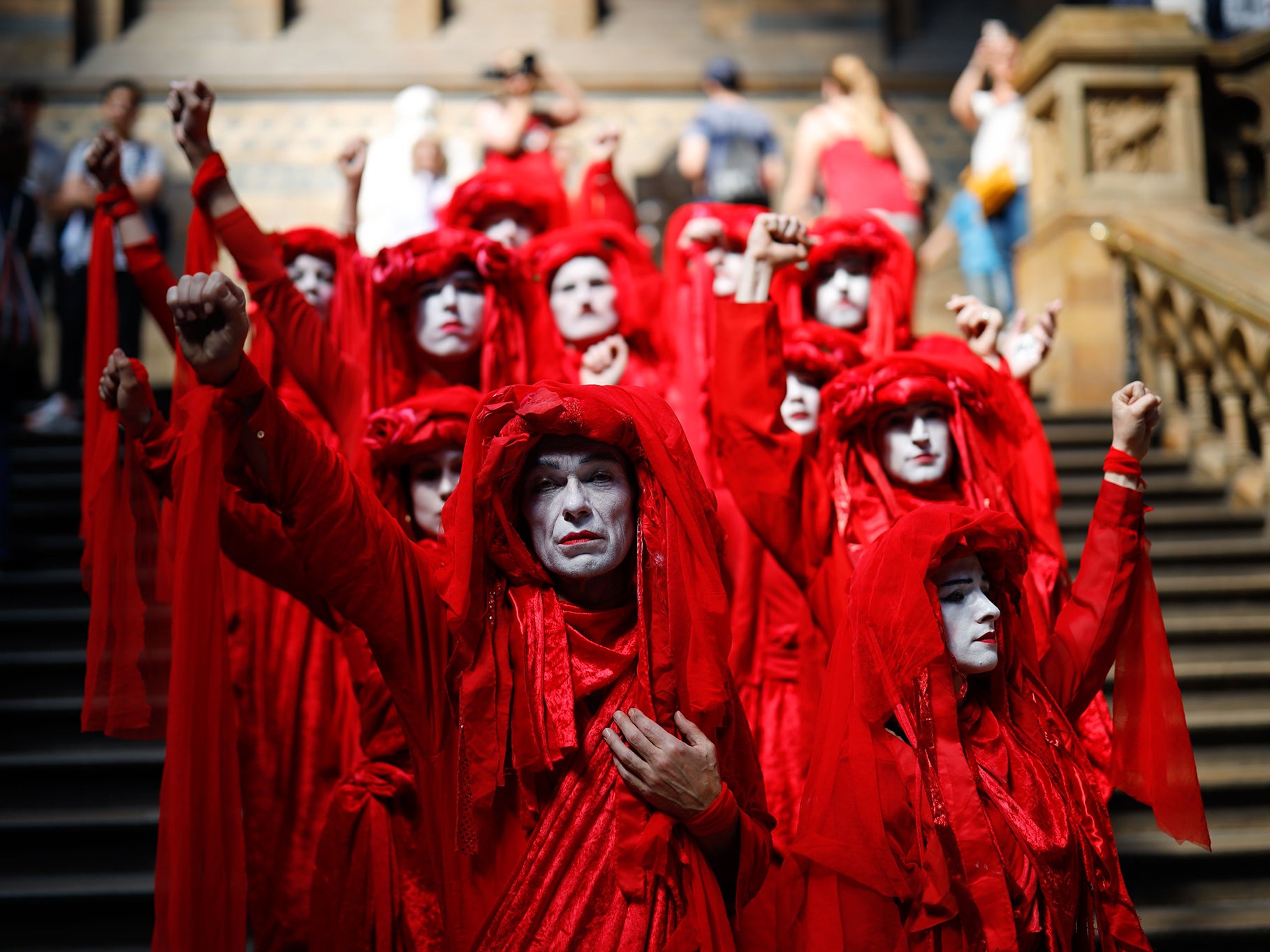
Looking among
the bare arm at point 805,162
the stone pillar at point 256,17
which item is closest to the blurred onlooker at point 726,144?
the bare arm at point 805,162

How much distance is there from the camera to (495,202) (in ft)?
15.5

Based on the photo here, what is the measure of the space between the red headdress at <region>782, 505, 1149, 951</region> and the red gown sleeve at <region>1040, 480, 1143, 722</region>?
0.22 meters

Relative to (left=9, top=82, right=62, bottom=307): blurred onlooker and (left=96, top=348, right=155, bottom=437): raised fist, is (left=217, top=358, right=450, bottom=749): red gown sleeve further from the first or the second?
(left=9, top=82, right=62, bottom=307): blurred onlooker

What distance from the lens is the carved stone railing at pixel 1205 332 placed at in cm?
562

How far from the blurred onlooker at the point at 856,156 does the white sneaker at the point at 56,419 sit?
160 inches

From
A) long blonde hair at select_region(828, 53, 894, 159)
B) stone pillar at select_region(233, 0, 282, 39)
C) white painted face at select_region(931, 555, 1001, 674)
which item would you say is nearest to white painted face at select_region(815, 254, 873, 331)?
white painted face at select_region(931, 555, 1001, 674)

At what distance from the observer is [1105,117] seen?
7.00m

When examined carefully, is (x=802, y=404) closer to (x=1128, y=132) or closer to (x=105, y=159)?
(x=105, y=159)

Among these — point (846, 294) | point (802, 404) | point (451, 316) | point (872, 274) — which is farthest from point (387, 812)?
point (872, 274)

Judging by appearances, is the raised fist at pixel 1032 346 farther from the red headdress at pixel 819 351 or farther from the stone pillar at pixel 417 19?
the stone pillar at pixel 417 19

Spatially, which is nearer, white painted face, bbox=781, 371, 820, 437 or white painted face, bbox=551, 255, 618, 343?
white painted face, bbox=781, 371, 820, 437

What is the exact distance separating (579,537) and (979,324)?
174cm

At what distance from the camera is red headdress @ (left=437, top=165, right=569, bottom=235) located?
472 cm

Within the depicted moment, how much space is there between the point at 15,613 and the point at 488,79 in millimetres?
6671
